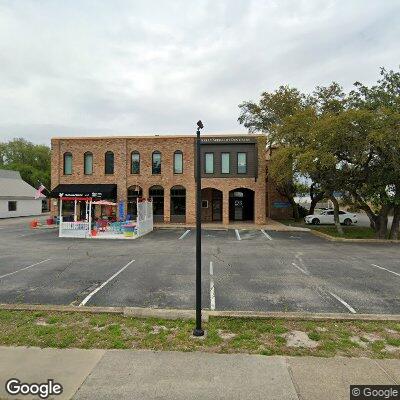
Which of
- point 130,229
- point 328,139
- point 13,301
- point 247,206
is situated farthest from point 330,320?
point 247,206

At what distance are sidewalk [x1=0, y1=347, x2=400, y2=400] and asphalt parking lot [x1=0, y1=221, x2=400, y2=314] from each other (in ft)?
8.85

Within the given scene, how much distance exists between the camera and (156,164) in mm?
32062

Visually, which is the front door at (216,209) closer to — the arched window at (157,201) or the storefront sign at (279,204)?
the arched window at (157,201)

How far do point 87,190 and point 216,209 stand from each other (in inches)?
509

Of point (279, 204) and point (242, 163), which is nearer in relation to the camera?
point (242, 163)

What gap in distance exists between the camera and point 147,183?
32.0 metres

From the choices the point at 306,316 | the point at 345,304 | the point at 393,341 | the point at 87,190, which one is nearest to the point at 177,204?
the point at 87,190

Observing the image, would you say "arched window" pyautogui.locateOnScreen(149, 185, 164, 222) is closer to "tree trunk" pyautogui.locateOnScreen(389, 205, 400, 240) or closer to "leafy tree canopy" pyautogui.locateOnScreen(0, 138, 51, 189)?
"tree trunk" pyautogui.locateOnScreen(389, 205, 400, 240)

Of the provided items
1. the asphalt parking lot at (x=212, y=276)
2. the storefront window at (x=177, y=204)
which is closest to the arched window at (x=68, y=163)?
the storefront window at (x=177, y=204)

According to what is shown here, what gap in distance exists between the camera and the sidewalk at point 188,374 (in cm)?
465

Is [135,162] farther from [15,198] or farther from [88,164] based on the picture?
[15,198]

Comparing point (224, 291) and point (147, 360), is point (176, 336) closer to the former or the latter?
point (147, 360)

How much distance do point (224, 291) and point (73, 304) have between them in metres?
4.09

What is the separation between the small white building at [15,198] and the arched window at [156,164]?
22953mm
